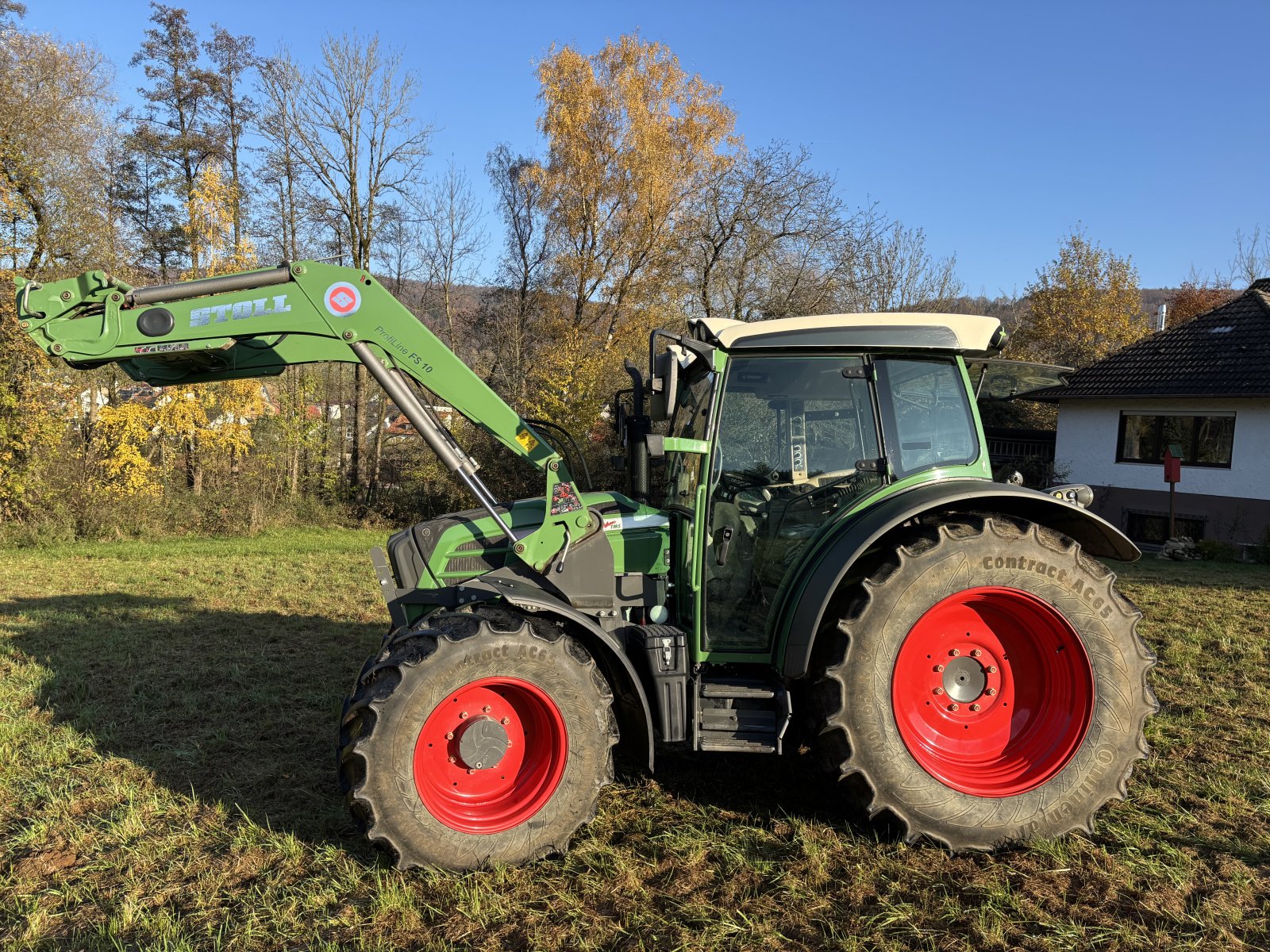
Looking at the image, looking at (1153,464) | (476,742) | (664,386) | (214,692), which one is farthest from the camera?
(1153,464)

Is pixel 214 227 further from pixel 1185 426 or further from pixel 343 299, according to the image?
pixel 1185 426

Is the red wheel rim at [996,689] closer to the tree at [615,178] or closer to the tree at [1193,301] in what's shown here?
the tree at [615,178]

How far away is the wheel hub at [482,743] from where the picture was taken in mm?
3297

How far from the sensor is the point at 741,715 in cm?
355

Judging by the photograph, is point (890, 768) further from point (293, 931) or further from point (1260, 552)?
point (1260, 552)

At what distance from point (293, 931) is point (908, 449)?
3164mm

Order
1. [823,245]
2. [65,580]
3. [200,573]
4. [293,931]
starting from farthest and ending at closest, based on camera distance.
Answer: [823,245], [200,573], [65,580], [293,931]

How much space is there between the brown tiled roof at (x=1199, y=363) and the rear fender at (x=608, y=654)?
1365 cm

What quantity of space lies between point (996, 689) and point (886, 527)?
3.37ft

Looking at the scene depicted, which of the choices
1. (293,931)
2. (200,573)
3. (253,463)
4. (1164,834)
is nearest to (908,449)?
(1164,834)

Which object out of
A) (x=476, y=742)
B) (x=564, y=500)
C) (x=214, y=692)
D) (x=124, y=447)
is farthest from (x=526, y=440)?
(x=124, y=447)

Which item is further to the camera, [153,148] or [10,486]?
[153,148]

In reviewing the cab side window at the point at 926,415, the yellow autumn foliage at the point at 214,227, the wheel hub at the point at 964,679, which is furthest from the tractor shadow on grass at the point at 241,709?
the yellow autumn foliage at the point at 214,227

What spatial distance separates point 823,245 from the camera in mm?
23141
